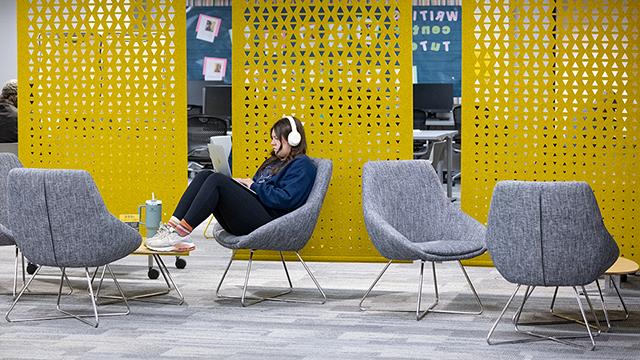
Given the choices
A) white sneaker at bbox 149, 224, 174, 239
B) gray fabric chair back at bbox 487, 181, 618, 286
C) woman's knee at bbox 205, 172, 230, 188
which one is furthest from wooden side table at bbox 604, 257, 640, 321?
white sneaker at bbox 149, 224, 174, 239

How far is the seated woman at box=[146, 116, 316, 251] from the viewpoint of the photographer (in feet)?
18.9

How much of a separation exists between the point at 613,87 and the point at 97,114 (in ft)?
11.0

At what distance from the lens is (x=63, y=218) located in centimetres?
521

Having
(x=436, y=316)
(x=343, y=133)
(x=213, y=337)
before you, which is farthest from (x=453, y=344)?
(x=343, y=133)

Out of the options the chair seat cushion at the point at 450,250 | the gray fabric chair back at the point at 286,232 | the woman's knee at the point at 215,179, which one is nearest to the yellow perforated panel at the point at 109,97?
the woman's knee at the point at 215,179

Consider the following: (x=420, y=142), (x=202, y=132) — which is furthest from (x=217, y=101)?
(x=420, y=142)

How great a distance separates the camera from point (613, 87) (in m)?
6.50

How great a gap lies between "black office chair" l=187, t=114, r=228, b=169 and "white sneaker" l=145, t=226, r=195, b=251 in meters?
5.17

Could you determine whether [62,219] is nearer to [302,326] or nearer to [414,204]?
[302,326]

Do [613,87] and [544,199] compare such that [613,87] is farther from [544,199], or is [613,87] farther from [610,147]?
[544,199]

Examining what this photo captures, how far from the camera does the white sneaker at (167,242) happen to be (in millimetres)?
5688

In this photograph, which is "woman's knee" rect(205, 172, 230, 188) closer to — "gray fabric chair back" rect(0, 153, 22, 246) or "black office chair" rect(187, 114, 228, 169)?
"gray fabric chair back" rect(0, 153, 22, 246)

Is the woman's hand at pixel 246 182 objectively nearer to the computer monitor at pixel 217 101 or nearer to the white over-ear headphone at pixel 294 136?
the white over-ear headphone at pixel 294 136

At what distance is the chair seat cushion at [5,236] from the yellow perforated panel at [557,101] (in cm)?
274
